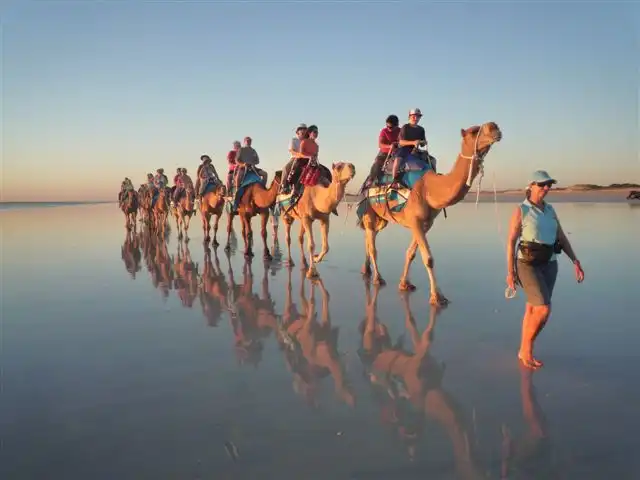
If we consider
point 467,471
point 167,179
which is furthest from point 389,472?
point 167,179

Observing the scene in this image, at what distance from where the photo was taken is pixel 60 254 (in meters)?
16.6

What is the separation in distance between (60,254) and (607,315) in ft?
51.5

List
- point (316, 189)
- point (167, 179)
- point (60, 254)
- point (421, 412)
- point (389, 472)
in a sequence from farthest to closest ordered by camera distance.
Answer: point (167, 179) < point (60, 254) < point (316, 189) < point (421, 412) < point (389, 472)

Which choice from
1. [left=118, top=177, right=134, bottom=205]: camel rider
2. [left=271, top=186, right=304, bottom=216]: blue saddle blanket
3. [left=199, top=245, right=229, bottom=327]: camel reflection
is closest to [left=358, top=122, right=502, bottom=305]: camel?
[left=271, top=186, right=304, bottom=216]: blue saddle blanket

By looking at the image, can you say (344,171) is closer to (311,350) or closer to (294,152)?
(294,152)

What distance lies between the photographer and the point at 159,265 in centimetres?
1391

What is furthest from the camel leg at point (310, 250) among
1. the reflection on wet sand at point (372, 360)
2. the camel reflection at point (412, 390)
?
the camel reflection at point (412, 390)

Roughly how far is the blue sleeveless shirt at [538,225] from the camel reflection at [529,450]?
167 cm

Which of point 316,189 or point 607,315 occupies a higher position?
point 316,189

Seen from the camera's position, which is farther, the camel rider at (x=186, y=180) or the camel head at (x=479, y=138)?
the camel rider at (x=186, y=180)

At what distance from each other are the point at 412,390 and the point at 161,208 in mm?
22631

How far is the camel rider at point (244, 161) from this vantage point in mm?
15562

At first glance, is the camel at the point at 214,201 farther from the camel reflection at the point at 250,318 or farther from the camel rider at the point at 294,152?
the camel reflection at the point at 250,318

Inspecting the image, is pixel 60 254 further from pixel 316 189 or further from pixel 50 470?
pixel 50 470
